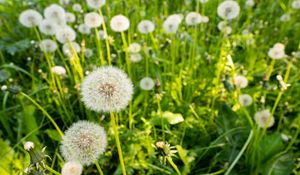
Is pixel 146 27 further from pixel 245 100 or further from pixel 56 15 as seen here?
pixel 245 100

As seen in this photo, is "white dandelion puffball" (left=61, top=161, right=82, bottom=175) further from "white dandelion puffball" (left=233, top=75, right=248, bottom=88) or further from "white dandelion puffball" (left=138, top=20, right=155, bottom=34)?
"white dandelion puffball" (left=138, top=20, right=155, bottom=34)

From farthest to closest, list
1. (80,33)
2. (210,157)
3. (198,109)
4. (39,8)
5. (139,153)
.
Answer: (39,8)
(80,33)
(198,109)
(210,157)
(139,153)

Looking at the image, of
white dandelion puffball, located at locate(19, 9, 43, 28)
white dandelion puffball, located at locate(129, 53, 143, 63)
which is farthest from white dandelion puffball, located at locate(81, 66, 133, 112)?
white dandelion puffball, located at locate(19, 9, 43, 28)

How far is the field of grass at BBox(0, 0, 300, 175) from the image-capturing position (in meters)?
1.39

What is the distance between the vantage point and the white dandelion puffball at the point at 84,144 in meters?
1.05

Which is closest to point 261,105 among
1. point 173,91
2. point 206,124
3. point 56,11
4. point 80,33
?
point 206,124

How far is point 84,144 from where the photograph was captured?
1.05 meters

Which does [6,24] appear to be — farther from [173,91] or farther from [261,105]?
[261,105]

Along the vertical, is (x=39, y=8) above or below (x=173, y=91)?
above

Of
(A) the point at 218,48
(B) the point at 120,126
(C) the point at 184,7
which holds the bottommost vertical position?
(B) the point at 120,126

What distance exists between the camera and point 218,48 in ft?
7.20

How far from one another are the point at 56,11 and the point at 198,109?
913 millimetres

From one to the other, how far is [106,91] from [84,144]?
0.15m

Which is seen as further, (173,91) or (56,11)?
(56,11)
